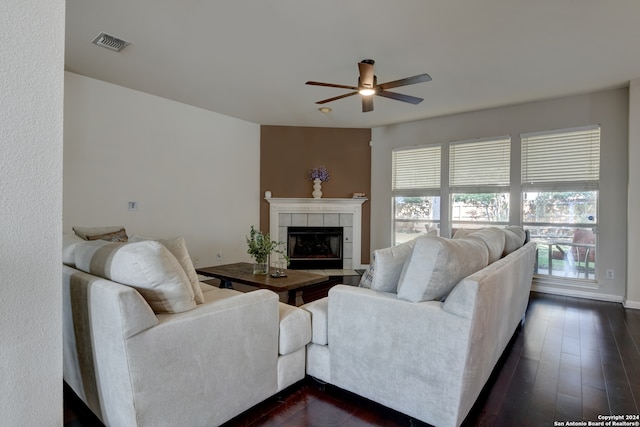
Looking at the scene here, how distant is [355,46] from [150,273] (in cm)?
269

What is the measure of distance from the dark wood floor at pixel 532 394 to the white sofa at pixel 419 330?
0.39 ft

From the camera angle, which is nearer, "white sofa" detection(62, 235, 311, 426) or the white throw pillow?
"white sofa" detection(62, 235, 311, 426)

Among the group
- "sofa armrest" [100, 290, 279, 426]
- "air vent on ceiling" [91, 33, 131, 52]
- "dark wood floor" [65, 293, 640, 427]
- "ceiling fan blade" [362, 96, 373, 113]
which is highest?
"air vent on ceiling" [91, 33, 131, 52]

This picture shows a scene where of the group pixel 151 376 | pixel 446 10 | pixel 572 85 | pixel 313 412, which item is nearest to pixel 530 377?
pixel 313 412

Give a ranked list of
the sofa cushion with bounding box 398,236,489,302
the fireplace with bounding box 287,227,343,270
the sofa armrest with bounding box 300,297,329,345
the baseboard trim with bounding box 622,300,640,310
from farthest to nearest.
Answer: the fireplace with bounding box 287,227,343,270 → the baseboard trim with bounding box 622,300,640,310 → the sofa armrest with bounding box 300,297,329,345 → the sofa cushion with bounding box 398,236,489,302

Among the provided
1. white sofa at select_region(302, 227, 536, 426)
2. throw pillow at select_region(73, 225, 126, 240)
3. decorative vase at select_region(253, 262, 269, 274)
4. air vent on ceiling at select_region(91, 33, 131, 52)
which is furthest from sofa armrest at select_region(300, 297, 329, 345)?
air vent on ceiling at select_region(91, 33, 131, 52)

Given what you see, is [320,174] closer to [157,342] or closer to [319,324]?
[319,324]

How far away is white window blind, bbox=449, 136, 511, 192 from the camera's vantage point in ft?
16.7

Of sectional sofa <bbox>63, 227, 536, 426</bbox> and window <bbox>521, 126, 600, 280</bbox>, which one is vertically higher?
window <bbox>521, 126, 600, 280</bbox>

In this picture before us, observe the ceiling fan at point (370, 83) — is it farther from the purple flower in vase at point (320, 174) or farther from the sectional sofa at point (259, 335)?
the purple flower in vase at point (320, 174)

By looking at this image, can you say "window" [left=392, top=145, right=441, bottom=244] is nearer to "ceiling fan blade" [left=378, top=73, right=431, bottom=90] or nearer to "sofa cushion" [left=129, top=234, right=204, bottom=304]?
"ceiling fan blade" [left=378, top=73, right=431, bottom=90]

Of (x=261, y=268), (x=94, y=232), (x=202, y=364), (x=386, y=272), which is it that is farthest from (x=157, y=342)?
(x=94, y=232)

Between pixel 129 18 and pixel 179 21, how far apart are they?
0.39 meters

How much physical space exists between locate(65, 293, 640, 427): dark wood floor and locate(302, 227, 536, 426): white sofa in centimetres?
12
